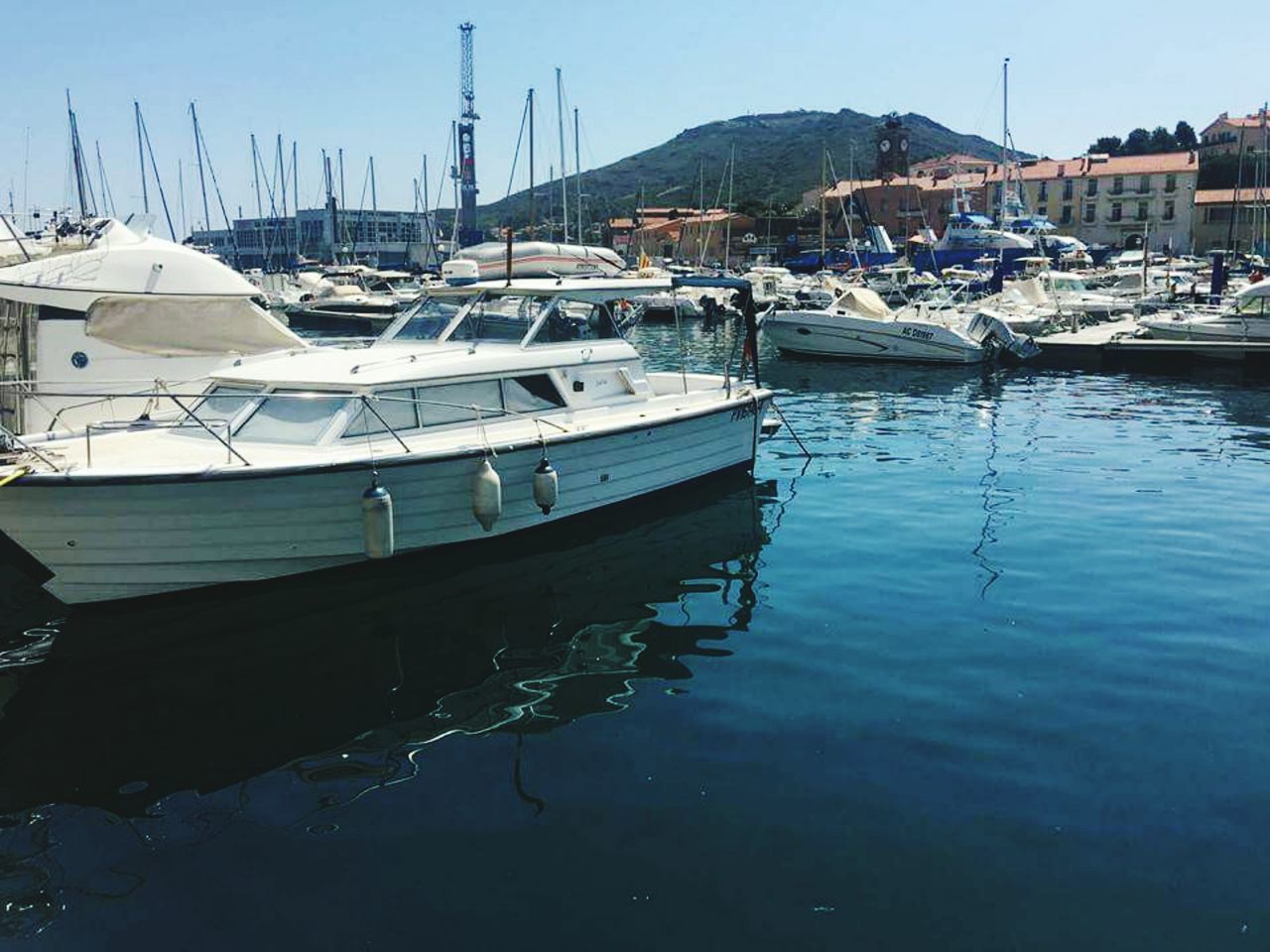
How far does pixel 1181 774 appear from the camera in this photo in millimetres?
6676

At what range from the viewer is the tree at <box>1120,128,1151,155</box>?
13525 cm

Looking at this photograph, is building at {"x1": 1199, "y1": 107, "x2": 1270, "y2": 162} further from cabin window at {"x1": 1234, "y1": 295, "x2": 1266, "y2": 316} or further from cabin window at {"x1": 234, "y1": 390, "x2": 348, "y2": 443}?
cabin window at {"x1": 234, "y1": 390, "x2": 348, "y2": 443}

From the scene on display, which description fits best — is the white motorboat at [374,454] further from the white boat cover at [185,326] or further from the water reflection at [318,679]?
the white boat cover at [185,326]

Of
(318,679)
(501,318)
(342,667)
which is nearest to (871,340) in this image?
(501,318)

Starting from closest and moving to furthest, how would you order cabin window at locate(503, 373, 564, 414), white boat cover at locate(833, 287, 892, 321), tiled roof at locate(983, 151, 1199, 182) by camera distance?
cabin window at locate(503, 373, 564, 414) → white boat cover at locate(833, 287, 892, 321) → tiled roof at locate(983, 151, 1199, 182)

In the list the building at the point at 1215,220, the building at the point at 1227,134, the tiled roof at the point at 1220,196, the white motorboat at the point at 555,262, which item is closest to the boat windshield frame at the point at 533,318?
the white motorboat at the point at 555,262

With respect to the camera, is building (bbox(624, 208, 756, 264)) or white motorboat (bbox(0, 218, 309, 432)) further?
building (bbox(624, 208, 756, 264))

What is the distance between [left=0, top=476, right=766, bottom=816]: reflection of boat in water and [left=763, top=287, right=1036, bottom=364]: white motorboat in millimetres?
22249

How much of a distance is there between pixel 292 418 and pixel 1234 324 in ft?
101

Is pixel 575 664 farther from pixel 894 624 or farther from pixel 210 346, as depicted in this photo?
pixel 210 346

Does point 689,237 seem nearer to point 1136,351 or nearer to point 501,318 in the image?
point 1136,351

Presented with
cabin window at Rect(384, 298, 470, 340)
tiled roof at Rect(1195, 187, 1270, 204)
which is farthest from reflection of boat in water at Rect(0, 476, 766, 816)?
tiled roof at Rect(1195, 187, 1270, 204)

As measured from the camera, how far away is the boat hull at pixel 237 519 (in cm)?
902

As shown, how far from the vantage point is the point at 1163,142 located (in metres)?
134
